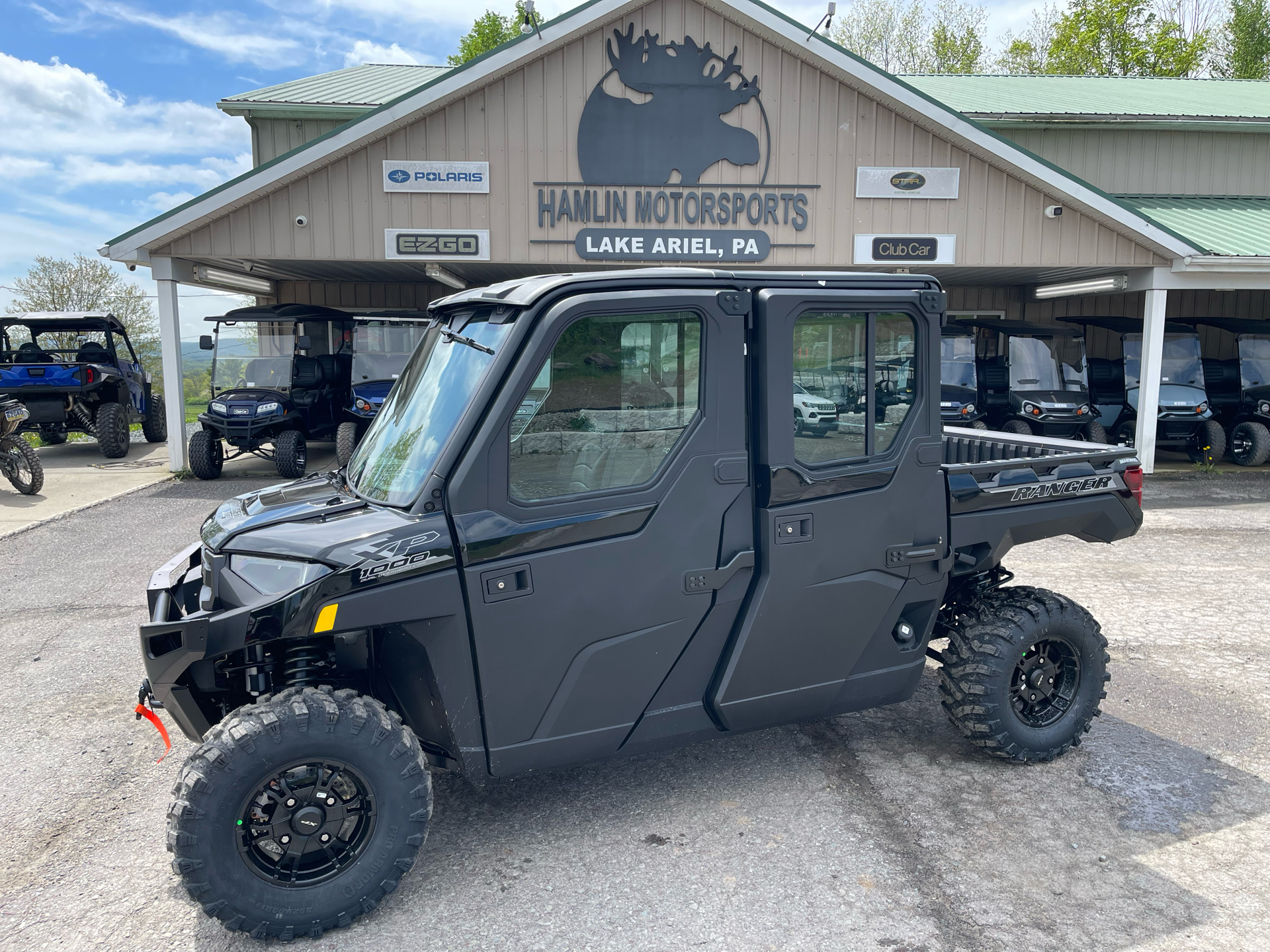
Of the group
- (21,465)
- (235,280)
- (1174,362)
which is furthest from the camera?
(235,280)

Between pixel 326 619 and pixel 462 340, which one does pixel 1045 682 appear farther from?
pixel 326 619

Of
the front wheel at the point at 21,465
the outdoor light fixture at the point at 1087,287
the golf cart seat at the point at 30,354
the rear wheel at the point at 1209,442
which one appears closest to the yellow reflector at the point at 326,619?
the front wheel at the point at 21,465

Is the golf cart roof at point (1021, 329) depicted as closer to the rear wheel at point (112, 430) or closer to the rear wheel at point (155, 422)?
the rear wheel at point (112, 430)

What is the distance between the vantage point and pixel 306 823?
293 centimetres

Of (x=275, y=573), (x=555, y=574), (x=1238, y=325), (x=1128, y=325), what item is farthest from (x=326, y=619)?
(x=1238, y=325)

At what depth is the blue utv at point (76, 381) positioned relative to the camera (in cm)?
1491

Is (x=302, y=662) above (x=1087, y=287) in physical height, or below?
below

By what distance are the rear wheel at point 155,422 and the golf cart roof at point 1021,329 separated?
1528cm

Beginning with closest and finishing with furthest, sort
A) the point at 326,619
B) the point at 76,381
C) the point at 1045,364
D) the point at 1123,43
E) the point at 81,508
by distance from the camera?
the point at 326,619, the point at 81,508, the point at 76,381, the point at 1045,364, the point at 1123,43

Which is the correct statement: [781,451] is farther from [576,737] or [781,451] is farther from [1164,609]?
[1164,609]

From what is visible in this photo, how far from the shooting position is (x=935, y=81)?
22500 millimetres

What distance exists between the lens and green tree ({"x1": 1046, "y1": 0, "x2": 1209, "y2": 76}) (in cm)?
3512

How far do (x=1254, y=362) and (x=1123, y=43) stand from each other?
1050 inches

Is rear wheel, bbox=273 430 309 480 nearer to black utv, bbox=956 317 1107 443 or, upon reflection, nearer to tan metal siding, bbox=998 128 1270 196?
black utv, bbox=956 317 1107 443
